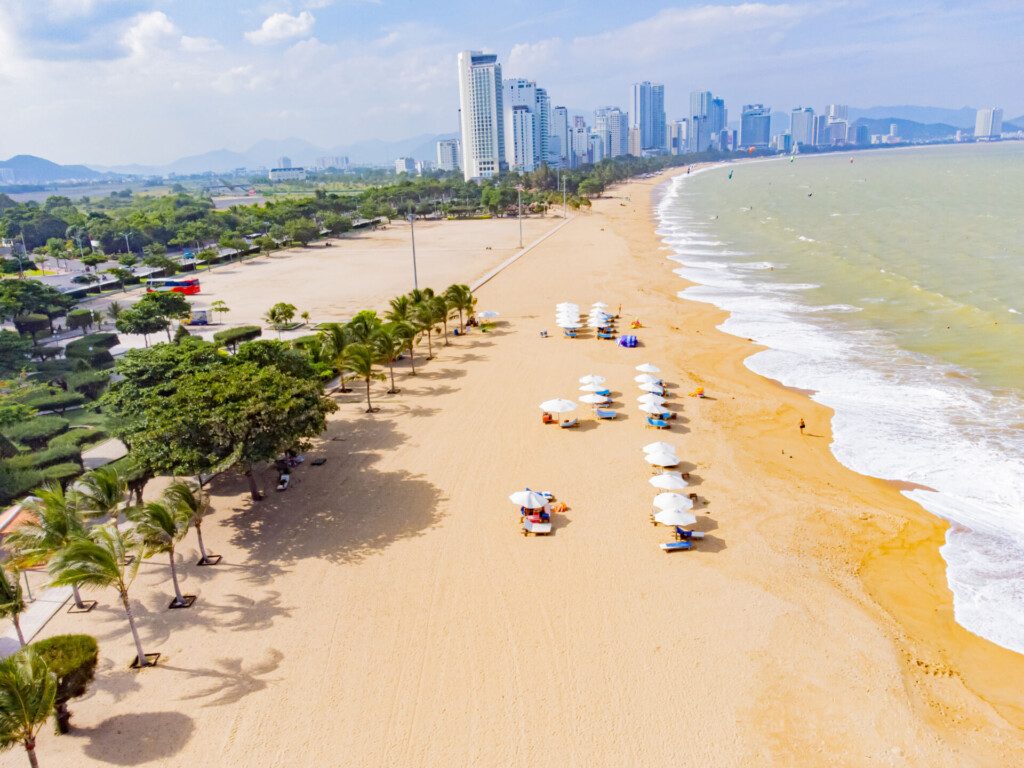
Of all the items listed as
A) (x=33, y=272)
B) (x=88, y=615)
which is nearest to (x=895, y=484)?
(x=88, y=615)

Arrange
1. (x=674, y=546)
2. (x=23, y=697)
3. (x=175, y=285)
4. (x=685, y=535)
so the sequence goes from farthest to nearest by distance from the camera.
Result: (x=175, y=285), (x=685, y=535), (x=674, y=546), (x=23, y=697)

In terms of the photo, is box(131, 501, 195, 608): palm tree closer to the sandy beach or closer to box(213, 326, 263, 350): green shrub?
the sandy beach

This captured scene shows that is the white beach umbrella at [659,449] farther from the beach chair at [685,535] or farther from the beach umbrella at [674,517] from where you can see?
the beach chair at [685,535]

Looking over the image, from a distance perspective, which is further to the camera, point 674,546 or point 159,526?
point 674,546

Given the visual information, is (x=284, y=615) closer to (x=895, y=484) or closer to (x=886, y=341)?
(x=895, y=484)

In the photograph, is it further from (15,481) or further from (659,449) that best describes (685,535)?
(15,481)

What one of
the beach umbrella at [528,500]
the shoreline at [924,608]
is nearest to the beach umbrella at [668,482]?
the beach umbrella at [528,500]

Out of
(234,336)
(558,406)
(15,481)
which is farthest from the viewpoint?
(234,336)

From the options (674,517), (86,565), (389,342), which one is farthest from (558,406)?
(86,565)
